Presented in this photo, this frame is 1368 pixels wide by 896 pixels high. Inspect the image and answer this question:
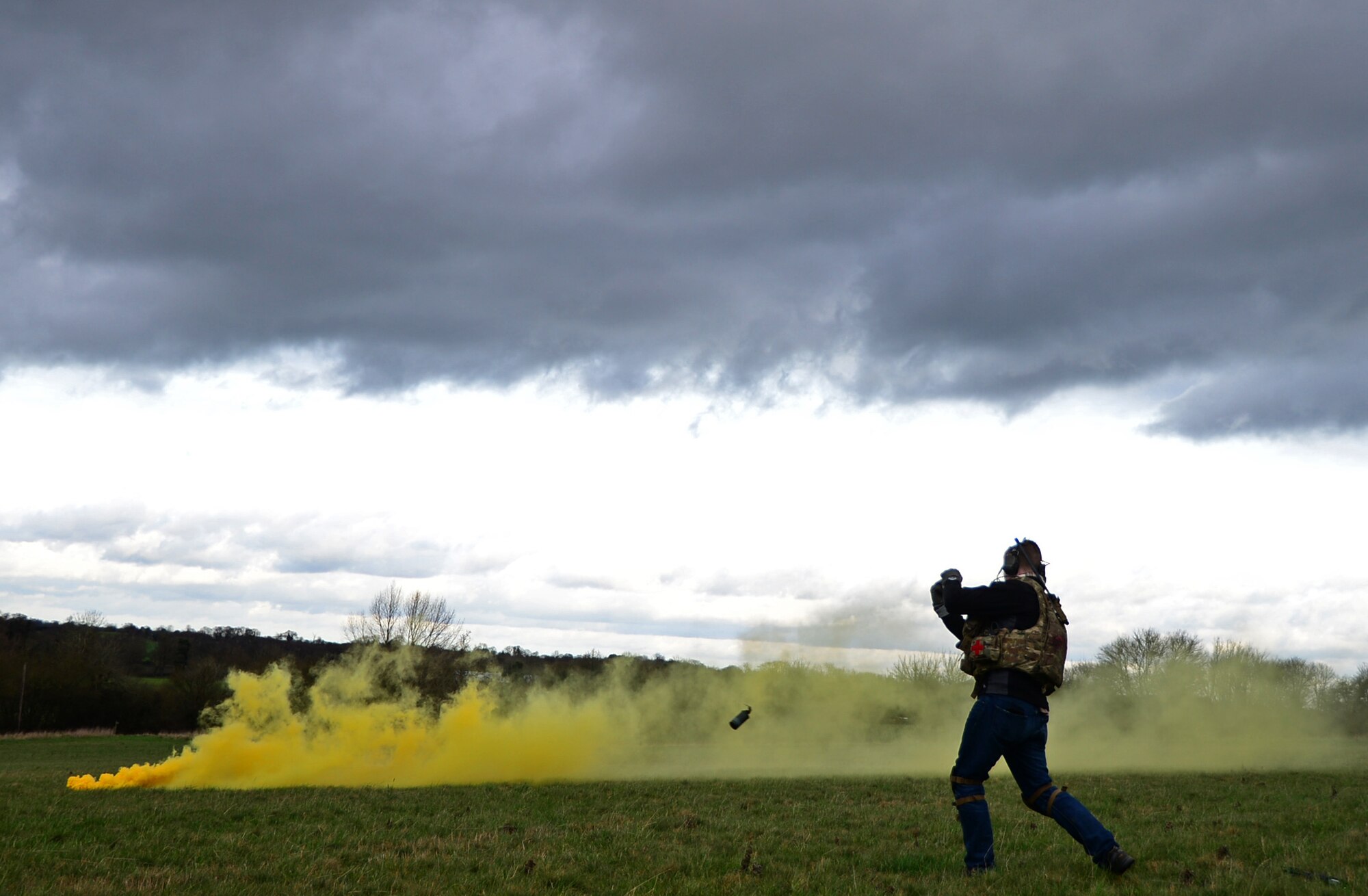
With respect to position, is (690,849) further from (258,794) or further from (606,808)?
(258,794)

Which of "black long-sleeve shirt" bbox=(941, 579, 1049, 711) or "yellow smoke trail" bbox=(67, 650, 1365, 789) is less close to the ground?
"black long-sleeve shirt" bbox=(941, 579, 1049, 711)

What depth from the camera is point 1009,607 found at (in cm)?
841

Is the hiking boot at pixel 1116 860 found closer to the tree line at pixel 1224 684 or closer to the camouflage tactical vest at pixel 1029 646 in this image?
the camouflage tactical vest at pixel 1029 646

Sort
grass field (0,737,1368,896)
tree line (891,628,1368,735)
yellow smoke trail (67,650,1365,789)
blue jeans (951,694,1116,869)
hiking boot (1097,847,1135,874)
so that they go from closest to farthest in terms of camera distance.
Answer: hiking boot (1097,847,1135,874), grass field (0,737,1368,896), blue jeans (951,694,1116,869), yellow smoke trail (67,650,1365,789), tree line (891,628,1368,735)

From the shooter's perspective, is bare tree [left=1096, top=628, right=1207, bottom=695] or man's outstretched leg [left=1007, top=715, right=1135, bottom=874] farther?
bare tree [left=1096, top=628, right=1207, bottom=695]

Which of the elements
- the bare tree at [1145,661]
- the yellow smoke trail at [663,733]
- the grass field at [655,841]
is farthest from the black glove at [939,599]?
the bare tree at [1145,661]

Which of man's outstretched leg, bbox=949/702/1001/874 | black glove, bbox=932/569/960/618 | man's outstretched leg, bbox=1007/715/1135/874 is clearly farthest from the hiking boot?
black glove, bbox=932/569/960/618

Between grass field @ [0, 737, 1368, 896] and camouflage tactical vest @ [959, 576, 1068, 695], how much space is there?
171 cm

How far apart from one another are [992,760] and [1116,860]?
1213 mm

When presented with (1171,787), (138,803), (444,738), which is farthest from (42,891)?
(444,738)

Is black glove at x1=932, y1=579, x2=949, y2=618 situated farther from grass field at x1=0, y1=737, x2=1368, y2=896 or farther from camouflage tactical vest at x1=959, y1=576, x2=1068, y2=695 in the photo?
grass field at x1=0, y1=737, x2=1368, y2=896

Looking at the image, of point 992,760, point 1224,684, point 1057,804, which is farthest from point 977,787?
point 1224,684

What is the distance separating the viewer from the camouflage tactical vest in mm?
8320

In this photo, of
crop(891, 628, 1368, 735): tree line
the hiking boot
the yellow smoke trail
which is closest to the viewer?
the hiking boot
